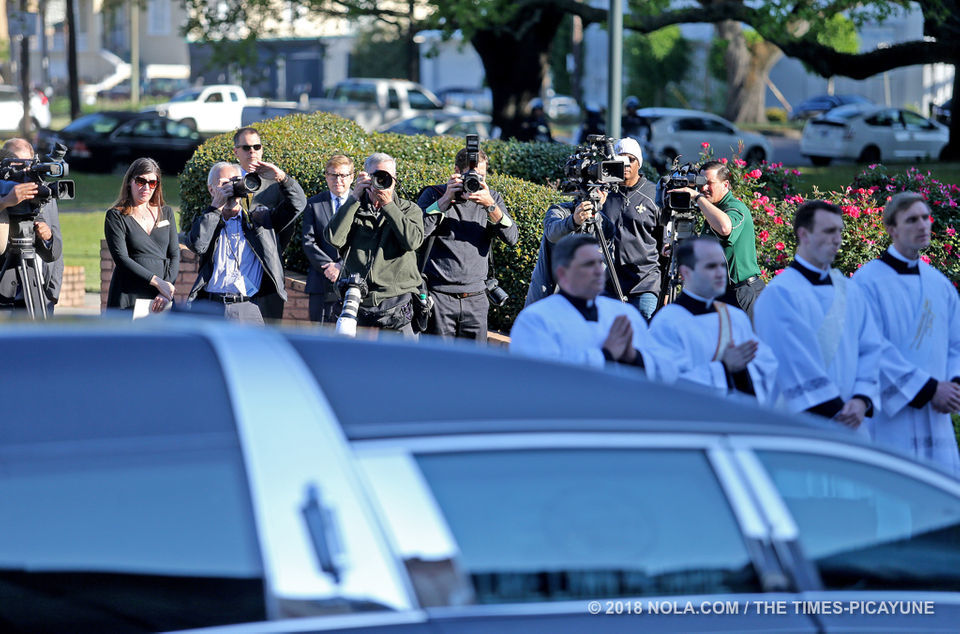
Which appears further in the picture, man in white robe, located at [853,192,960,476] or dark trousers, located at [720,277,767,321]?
dark trousers, located at [720,277,767,321]

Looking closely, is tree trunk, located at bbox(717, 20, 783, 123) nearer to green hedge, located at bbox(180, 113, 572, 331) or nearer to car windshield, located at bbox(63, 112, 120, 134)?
car windshield, located at bbox(63, 112, 120, 134)

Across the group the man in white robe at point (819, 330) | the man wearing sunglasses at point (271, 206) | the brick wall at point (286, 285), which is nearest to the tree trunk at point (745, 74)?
the brick wall at point (286, 285)

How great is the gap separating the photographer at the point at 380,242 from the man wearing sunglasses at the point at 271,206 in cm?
35

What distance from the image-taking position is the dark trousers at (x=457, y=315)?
8.07m

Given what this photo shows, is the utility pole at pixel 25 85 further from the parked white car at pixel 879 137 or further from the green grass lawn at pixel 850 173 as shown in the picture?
the parked white car at pixel 879 137

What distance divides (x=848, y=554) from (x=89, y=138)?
27399mm

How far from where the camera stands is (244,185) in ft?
24.7

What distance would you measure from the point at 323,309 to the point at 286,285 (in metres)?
2.89

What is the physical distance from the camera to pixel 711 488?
2611 mm

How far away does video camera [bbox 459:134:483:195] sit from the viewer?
24.8ft

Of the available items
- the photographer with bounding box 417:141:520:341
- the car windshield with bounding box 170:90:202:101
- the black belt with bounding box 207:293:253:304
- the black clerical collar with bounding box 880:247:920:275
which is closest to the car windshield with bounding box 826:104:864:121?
the car windshield with bounding box 170:90:202:101

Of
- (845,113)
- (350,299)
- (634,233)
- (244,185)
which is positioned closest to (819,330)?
(634,233)

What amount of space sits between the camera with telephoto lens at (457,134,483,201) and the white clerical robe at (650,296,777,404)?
261 cm

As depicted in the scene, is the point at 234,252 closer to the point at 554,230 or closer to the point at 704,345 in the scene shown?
the point at 554,230
